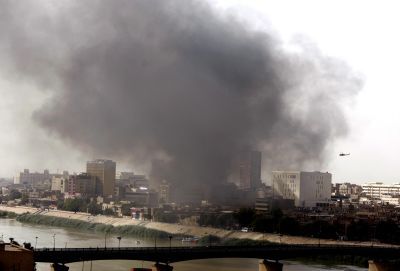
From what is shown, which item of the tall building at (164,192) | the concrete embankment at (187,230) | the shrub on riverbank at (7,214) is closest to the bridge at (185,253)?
the concrete embankment at (187,230)

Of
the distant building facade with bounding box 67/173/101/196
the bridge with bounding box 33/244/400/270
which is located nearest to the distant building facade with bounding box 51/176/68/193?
the distant building facade with bounding box 67/173/101/196

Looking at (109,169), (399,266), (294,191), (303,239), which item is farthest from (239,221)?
(109,169)

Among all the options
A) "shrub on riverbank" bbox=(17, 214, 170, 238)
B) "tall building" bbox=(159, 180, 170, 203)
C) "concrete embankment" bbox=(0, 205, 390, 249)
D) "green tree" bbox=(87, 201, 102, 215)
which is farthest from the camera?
"tall building" bbox=(159, 180, 170, 203)

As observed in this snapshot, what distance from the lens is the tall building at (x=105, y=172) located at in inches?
4412

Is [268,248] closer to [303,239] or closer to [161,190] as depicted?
[303,239]

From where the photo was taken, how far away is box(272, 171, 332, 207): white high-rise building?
91688mm

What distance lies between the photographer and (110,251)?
28.2m

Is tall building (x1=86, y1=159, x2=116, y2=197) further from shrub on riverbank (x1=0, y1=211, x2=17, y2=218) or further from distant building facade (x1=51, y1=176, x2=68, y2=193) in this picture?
shrub on riverbank (x1=0, y1=211, x2=17, y2=218)

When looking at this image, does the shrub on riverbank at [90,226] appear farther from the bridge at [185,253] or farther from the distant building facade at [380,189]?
the distant building facade at [380,189]

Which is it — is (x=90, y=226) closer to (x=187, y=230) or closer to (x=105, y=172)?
(x=187, y=230)

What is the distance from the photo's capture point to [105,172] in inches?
4464

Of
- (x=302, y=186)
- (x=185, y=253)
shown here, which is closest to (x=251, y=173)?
(x=302, y=186)

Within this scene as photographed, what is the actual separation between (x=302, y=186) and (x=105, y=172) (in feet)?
114

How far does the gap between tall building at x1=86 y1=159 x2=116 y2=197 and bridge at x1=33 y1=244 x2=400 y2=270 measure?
77.5m
